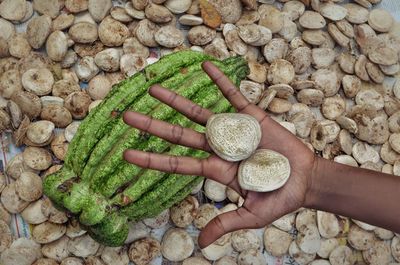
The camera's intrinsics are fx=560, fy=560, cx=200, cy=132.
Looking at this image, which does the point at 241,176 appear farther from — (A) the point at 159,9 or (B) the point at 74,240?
(A) the point at 159,9

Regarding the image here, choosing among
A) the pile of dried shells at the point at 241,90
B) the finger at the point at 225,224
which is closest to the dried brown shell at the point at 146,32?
the pile of dried shells at the point at 241,90

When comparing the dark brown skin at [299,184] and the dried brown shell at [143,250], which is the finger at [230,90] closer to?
the dark brown skin at [299,184]

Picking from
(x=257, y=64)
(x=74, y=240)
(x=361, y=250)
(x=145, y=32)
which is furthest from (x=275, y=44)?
(x=74, y=240)

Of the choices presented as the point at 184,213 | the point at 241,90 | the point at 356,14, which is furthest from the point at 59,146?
the point at 356,14

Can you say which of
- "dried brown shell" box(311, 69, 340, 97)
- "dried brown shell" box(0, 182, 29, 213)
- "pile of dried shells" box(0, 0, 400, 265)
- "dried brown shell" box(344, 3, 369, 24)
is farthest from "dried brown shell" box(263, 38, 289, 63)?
"dried brown shell" box(0, 182, 29, 213)

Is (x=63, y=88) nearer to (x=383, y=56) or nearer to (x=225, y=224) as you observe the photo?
(x=225, y=224)

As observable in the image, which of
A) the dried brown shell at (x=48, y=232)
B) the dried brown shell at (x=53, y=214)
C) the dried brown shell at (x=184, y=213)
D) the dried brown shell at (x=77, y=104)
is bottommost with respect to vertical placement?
the dried brown shell at (x=48, y=232)
